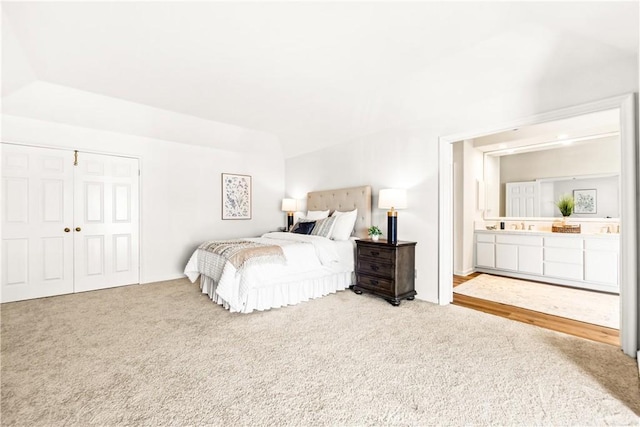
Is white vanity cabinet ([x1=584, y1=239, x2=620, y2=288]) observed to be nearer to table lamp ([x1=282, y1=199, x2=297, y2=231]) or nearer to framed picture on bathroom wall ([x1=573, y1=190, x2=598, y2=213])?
framed picture on bathroom wall ([x1=573, y1=190, x2=598, y2=213])

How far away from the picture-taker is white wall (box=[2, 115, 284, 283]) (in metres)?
4.02

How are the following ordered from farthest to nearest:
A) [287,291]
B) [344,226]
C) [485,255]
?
[485,255] → [344,226] → [287,291]

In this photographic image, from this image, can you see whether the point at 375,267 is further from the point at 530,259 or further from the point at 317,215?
the point at 530,259

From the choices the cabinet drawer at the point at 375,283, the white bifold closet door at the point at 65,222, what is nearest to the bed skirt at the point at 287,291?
the cabinet drawer at the point at 375,283

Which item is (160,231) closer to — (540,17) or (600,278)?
(540,17)

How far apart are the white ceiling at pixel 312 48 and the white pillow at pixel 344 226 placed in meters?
1.50

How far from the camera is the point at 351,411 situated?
1590mm

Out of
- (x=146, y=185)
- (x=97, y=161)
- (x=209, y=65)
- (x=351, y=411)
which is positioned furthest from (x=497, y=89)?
(x=97, y=161)

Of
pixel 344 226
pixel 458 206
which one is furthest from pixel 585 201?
pixel 344 226

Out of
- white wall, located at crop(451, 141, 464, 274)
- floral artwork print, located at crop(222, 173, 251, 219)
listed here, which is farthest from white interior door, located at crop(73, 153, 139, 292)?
white wall, located at crop(451, 141, 464, 274)

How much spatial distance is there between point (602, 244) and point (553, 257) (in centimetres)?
59

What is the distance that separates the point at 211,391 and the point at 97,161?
13.1 ft

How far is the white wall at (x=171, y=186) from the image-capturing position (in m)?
4.02

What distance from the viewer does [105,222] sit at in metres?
4.22
